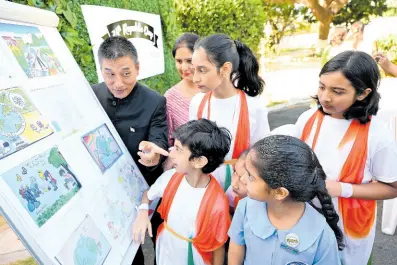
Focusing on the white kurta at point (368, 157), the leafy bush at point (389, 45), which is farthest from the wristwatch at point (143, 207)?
the leafy bush at point (389, 45)

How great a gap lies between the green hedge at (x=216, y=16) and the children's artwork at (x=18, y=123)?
522 centimetres

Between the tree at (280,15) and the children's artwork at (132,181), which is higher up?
the children's artwork at (132,181)

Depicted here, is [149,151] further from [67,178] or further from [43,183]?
[43,183]

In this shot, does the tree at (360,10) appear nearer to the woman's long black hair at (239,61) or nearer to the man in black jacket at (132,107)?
the woman's long black hair at (239,61)

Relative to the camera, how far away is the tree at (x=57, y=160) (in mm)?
1233

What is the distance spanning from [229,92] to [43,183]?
3.56 ft

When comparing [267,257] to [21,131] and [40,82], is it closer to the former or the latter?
[21,131]

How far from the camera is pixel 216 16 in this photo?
20.2 feet

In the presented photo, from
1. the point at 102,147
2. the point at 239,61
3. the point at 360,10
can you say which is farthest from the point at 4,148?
the point at 360,10

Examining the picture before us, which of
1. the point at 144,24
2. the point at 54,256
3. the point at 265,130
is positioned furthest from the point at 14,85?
the point at 144,24

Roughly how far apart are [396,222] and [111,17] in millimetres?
3486

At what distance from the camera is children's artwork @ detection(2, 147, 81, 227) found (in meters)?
1.04

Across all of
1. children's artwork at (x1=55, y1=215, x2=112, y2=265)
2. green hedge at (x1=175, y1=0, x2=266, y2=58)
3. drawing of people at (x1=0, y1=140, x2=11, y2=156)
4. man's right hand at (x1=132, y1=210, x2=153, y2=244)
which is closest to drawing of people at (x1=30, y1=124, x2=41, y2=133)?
drawing of people at (x1=0, y1=140, x2=11, y2=156)

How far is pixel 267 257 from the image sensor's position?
4.25 ft
